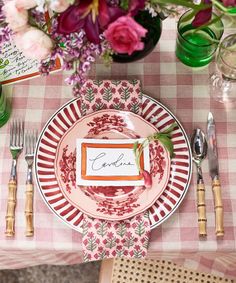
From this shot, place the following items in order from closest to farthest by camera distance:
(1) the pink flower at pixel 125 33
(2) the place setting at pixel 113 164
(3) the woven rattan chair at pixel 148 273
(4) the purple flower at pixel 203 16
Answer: (1) the pink flower at pixel 125 33 < (4) the purple flower at pixel 203 16 < (2) the place setting at pixel 113 164 < (3) the woven rattan chair at pixel 148 273

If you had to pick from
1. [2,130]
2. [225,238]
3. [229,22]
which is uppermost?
[229,22]

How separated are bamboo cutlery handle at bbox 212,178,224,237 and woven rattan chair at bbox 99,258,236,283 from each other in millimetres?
353

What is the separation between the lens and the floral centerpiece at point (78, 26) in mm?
607

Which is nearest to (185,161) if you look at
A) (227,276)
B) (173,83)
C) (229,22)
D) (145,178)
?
(145,178)

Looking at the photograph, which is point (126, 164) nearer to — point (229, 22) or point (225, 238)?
point (225, 238)

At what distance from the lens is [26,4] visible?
0.63 metres

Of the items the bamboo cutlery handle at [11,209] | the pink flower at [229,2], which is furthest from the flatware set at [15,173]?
the pink flower at [229,2]

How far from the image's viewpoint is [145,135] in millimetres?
893

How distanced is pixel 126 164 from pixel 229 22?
14.4 inches

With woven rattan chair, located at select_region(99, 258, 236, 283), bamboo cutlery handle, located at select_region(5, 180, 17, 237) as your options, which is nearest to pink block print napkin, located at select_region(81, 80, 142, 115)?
bamboo cutlery handle, located at select_region(5, 180, 17, 237)

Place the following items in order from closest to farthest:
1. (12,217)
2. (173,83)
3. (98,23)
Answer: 1. (98,23)
2. (12,217)
3. (173,83)

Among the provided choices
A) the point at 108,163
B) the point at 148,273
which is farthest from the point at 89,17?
the point at 148,273

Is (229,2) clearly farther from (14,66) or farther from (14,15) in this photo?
(14,66)

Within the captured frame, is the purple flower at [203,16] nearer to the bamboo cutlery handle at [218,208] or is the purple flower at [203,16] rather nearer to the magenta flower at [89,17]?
the magenta flower at [89,17]
